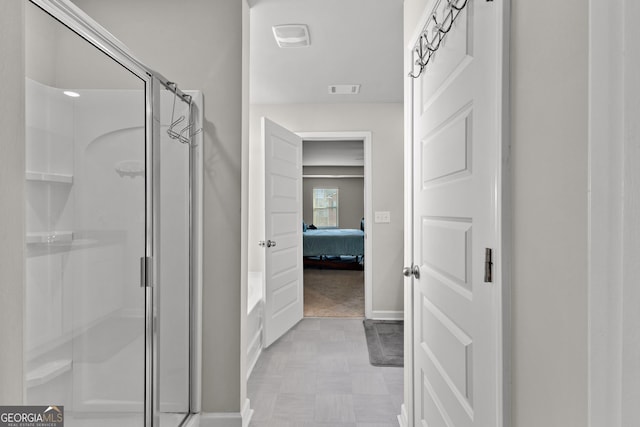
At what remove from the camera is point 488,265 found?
0.95 metres

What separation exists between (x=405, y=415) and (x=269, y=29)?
8.42 ft

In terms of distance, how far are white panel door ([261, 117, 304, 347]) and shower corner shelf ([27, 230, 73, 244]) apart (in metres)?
2.14

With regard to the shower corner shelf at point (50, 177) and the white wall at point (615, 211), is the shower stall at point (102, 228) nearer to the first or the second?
the shower corner shelf at point (50, 177)

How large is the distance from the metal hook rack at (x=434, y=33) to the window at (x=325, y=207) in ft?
28.9

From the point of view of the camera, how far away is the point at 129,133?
1.45 meters

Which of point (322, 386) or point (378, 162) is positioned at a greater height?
point (378, 162)

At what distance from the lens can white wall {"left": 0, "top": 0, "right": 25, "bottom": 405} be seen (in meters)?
0.71

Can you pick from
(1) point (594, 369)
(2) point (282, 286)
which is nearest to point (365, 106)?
(2) point (282, 286)

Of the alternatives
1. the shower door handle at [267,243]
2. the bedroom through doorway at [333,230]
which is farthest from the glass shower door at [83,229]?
the bedroom through doorway at [333,230]

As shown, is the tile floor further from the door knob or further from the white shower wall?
the door knob

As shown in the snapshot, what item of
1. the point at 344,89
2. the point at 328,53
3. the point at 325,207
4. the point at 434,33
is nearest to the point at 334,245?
the point at 325,207

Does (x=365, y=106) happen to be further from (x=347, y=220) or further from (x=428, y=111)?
(x=347, y=220)

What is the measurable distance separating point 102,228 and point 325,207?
31.0 ft

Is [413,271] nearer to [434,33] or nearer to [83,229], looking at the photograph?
[434,33]
